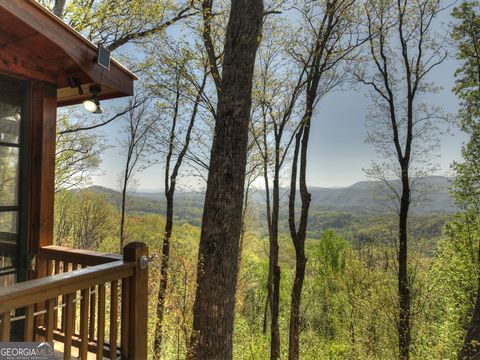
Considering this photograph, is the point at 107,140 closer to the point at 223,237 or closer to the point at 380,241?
the point at 223,237

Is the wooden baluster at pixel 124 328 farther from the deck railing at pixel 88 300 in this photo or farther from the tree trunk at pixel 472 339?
the tree trunk at pixel 472 339

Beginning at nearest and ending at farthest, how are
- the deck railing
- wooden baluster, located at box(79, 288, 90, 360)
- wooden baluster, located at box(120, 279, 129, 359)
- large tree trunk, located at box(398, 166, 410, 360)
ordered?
the deck railing
wooden baluster, located at box(79, 288, 90, 360)
wooden baluster, located at box(120, 279, 129, 359)
large tree trunk, located at box(398, 166, 410, 360)

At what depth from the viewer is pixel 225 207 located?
3.55 metres

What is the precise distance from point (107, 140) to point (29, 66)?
9.77 metres

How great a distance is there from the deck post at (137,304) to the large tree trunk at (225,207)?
1.57 meters

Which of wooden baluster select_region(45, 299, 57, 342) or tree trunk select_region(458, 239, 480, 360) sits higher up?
wooden baluster select_region(45, 299, 57, 342)

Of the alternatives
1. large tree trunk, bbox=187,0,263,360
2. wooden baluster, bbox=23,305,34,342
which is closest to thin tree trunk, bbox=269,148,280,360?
large tree trunk, bbox=187,0,263,360

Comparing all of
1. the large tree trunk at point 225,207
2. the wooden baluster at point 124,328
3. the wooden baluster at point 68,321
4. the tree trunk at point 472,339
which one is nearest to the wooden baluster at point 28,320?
the wooden baluster at point 68,321

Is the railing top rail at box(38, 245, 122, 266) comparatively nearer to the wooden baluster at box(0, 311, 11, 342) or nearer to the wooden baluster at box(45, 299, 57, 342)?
the wooden baluster at box(45, 299, 57, 342)

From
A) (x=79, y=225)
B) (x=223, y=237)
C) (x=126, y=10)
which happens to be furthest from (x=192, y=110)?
(x=79, y=225)

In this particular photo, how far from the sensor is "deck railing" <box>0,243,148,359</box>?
4.27 feet

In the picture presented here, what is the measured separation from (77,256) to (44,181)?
72cm

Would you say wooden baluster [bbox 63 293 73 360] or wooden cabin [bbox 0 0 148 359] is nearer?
wooden baluster [bbox 63 293 73 360]

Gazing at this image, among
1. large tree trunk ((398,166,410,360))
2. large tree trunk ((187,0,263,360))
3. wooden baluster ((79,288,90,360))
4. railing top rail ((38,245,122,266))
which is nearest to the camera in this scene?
wooden baluster ((79,288,90,360))
